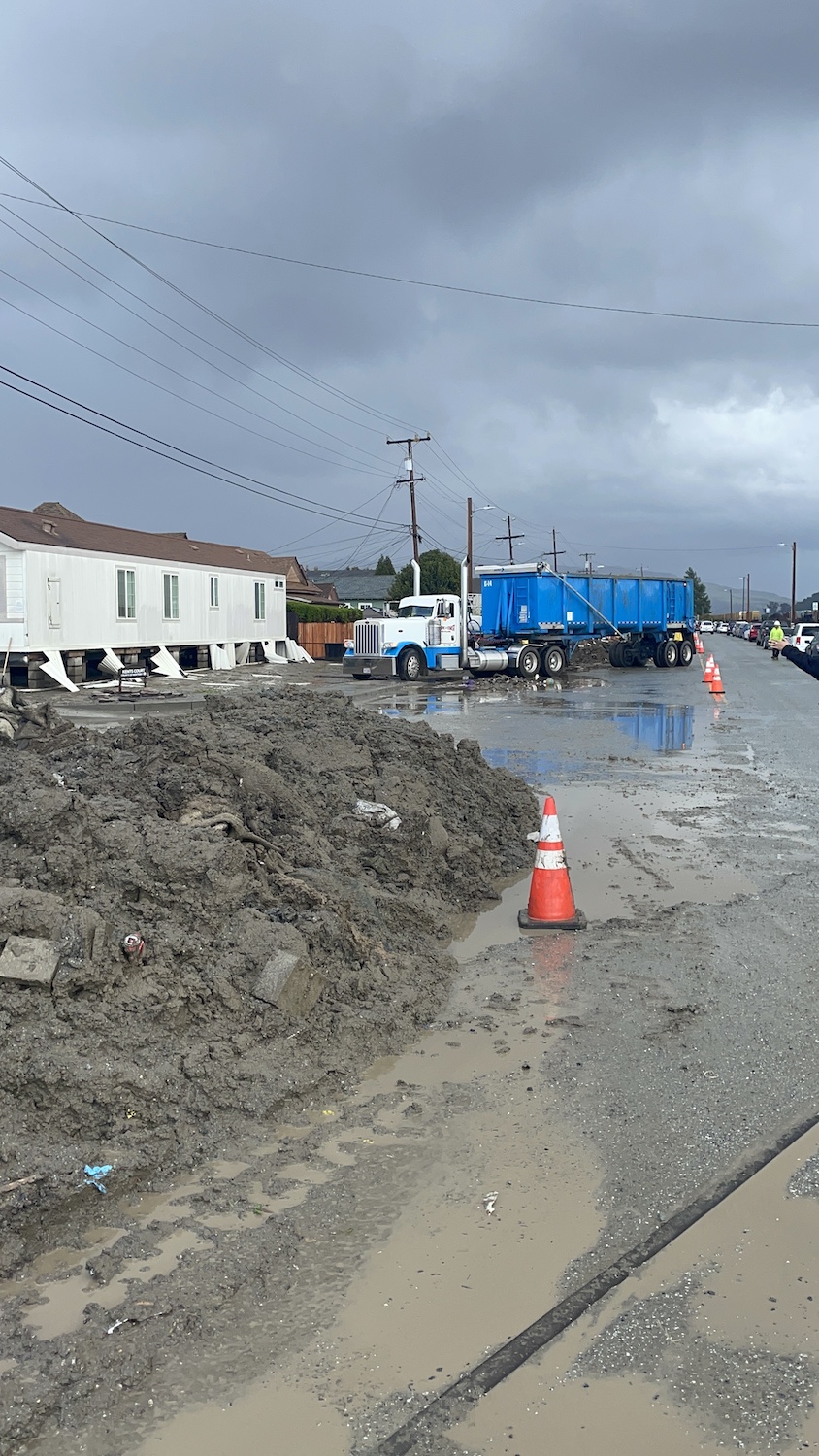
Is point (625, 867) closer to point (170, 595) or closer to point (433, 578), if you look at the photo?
point (170, 595)

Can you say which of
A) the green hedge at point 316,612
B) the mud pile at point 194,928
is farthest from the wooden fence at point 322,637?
the mud pile at point 194,928

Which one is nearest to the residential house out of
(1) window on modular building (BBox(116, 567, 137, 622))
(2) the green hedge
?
(2) the green hedge

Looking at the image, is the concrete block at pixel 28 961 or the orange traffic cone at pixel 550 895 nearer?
the concrete block at pixel 28 961

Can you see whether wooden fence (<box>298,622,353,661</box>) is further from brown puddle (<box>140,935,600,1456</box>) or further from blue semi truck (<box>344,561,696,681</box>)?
brown puddle (<box>140,935,600,1456</box>)

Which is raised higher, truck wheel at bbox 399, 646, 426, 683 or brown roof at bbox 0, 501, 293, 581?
brown roof at bbox 0, 501, 293, 581

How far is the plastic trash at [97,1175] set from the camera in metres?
3.81

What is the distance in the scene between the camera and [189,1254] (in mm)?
3461

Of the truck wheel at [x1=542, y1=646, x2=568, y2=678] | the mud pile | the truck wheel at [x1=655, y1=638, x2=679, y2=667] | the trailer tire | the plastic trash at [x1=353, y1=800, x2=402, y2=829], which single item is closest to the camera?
the mud pile

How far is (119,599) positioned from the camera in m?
31.0

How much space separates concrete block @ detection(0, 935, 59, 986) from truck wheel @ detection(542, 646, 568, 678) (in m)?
32.6

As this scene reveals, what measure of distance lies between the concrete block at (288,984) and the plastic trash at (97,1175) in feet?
4.18

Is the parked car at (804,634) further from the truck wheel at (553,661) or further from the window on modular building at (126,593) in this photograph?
the window on modular building at (126,593)

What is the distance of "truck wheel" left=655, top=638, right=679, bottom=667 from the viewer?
43.2m

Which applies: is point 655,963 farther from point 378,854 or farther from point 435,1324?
point 435,1324
